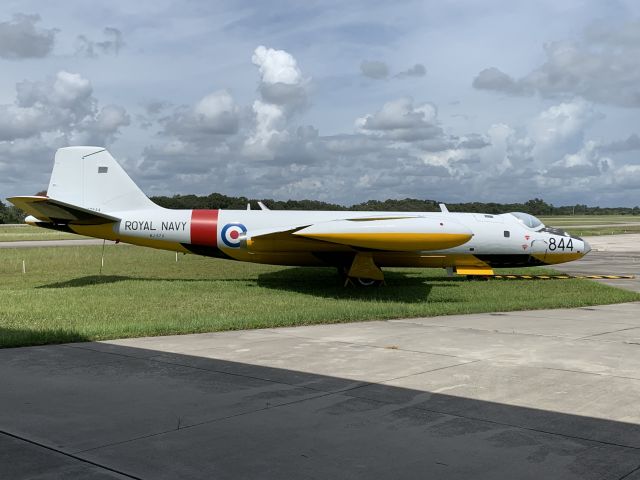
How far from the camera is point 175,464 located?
4789 millimetres

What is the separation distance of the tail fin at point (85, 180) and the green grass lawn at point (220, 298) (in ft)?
8.94

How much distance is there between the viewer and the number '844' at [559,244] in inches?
810

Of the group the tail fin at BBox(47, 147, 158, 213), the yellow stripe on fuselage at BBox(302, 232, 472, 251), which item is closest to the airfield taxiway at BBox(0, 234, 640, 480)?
the yellow stripe on fuselage at BBox(302, 232, 472, 251)

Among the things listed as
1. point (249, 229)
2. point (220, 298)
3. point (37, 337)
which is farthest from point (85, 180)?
point (37, 337)

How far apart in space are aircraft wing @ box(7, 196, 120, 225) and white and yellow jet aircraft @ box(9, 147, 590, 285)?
0.03 m

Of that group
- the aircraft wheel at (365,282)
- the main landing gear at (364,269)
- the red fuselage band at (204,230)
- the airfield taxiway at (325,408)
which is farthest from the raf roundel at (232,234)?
the airfield taxiway at (325,408)

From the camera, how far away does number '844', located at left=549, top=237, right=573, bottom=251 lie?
20.6m

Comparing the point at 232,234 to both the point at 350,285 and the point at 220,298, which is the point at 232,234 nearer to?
the point at 220,298

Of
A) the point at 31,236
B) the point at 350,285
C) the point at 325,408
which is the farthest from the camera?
the point at 31,236

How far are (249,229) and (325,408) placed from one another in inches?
546

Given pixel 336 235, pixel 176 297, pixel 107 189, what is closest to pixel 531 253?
pixel 336 235

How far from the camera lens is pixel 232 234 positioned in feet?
65.0

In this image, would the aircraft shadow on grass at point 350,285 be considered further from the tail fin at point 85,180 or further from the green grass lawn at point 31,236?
the green grass lawn at point 31,236

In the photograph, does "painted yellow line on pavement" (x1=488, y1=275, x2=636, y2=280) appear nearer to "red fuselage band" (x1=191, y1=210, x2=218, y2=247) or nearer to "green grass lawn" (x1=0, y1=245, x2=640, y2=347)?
"green grass lawn" (x1=0, y1=245, x2=640, y2=347)
